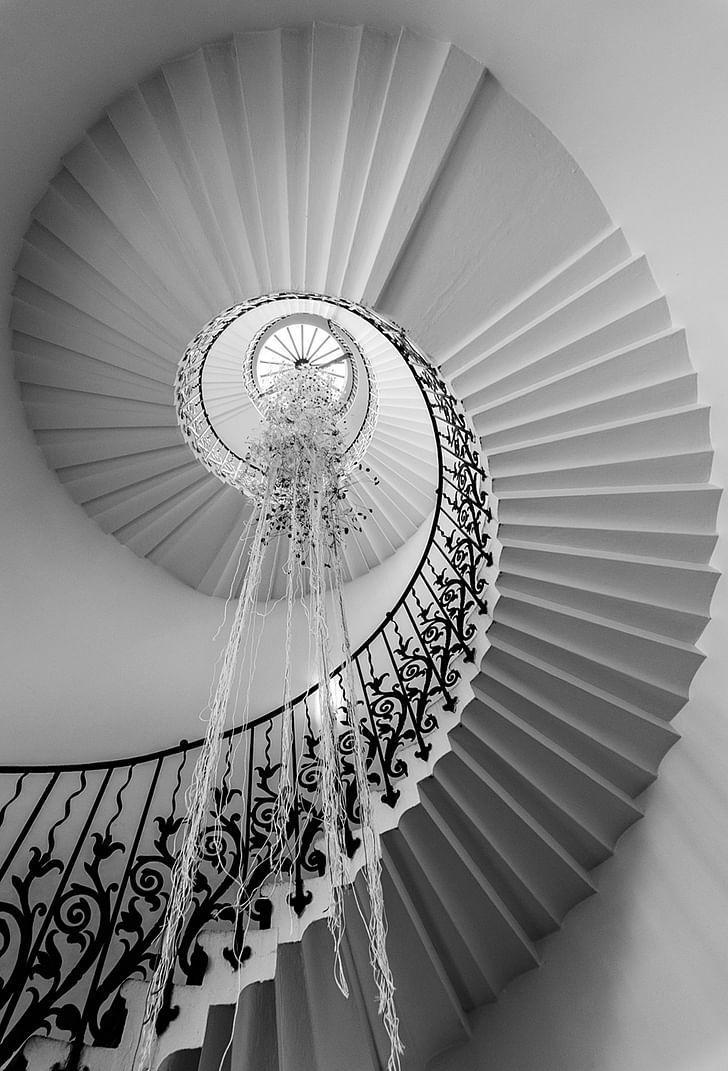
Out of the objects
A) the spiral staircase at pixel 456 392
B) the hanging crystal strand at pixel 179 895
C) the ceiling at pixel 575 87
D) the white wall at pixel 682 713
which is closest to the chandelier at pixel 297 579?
the hanging crystal strand at pixel 179 895

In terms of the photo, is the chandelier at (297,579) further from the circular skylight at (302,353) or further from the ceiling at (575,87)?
the ceiling at (575,87)

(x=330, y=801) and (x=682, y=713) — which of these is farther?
(x=682, y=713)

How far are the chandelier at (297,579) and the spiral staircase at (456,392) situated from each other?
372mm

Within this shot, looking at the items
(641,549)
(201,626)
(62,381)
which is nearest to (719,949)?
(641,549)

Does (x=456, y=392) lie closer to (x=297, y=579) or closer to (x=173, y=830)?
(x=297, y=579)

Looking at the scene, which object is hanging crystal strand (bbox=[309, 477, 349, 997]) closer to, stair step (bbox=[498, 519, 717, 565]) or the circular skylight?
stair step (bbox=[498, 519, 717, 565])

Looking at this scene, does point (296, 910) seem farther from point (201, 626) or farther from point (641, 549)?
point (201, 626)

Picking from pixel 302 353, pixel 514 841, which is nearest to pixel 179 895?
pixel 514 841

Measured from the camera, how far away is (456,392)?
13.6ft

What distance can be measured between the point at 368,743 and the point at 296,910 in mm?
1260

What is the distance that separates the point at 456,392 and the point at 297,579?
2810 millimetres

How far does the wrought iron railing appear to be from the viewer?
→ 346 cm

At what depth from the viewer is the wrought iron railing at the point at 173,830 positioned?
3.46 meters

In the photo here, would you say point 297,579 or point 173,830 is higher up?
point 297,579
